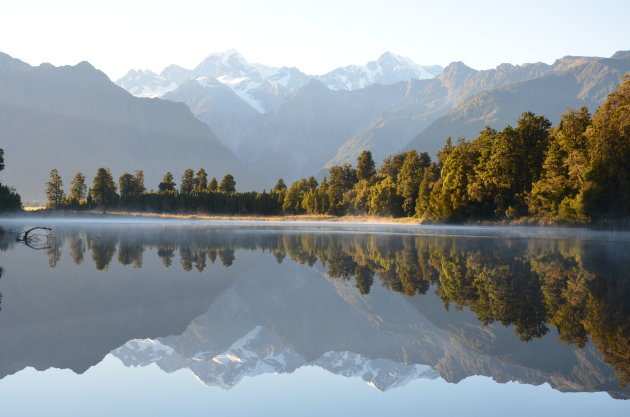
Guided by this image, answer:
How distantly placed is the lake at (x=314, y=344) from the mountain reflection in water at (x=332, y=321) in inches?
1.8

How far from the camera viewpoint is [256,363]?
9.50 m

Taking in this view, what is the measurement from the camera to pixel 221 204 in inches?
6457

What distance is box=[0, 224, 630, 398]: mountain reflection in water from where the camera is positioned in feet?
29.4

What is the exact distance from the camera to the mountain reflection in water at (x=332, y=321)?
8.96m

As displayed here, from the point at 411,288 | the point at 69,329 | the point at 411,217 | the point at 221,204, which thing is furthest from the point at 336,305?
the point at 221,204

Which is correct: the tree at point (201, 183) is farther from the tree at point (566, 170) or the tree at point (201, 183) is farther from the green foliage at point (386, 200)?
the tree at point (566, 170)

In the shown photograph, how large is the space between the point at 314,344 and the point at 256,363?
131 cm

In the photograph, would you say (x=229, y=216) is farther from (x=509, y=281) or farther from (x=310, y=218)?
(x=509, y=281)

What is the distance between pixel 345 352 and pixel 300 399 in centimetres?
244

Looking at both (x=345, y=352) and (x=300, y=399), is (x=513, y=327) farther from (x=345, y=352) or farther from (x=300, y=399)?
(x=300, y=399)

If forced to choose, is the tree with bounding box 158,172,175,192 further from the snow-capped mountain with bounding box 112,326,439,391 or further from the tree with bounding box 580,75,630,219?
the snow-capped mountain with bounding box 112,326,439,391

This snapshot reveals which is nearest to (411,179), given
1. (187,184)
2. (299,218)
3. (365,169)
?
(365,169)

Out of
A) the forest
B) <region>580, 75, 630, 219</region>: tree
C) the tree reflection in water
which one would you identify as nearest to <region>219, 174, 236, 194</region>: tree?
the forest

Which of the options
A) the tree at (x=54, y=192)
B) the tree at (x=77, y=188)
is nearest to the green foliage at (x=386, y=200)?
the tree at (x=77, y=188)
